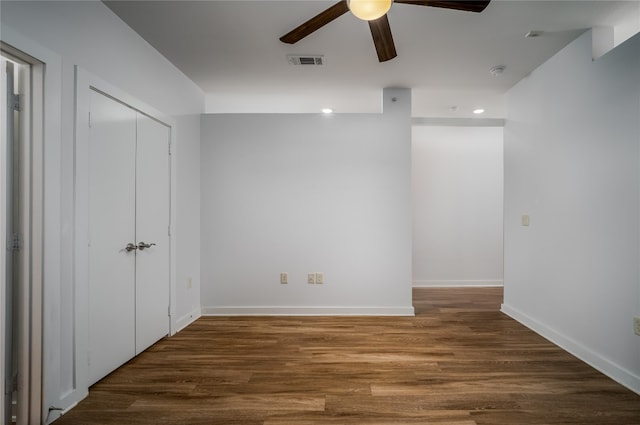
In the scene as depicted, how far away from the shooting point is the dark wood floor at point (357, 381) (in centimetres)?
185

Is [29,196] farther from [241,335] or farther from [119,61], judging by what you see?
[241,335]

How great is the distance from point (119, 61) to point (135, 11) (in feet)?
1.20

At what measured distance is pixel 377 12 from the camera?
1561mm

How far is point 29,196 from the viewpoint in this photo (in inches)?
66.7

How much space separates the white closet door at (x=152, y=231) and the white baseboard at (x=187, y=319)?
0.19 m

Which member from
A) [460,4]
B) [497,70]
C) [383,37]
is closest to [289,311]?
[383,37]

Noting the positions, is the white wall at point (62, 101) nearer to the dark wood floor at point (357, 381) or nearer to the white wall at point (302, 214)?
the dark wood floor at point (357, 381)

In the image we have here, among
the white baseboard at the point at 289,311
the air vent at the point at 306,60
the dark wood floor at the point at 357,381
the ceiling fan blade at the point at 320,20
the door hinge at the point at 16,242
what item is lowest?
the dark wood floor at the point at 357,381

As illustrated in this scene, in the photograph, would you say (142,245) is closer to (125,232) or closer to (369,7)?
(125,232)

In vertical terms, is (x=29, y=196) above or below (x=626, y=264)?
above

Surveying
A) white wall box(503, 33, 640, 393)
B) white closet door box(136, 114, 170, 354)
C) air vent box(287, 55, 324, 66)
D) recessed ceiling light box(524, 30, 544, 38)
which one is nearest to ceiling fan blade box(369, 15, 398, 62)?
air vent box(287, 55, 324, 66)

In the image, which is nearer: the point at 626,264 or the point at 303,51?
the point at 626,264

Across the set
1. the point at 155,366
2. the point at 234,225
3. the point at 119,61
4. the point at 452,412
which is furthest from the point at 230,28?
the point at 452,412

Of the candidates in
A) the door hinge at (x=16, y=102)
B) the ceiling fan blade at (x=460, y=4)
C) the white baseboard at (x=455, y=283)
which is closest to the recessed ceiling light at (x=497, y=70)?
the ceiling fan blade at (x=460, y=4)
